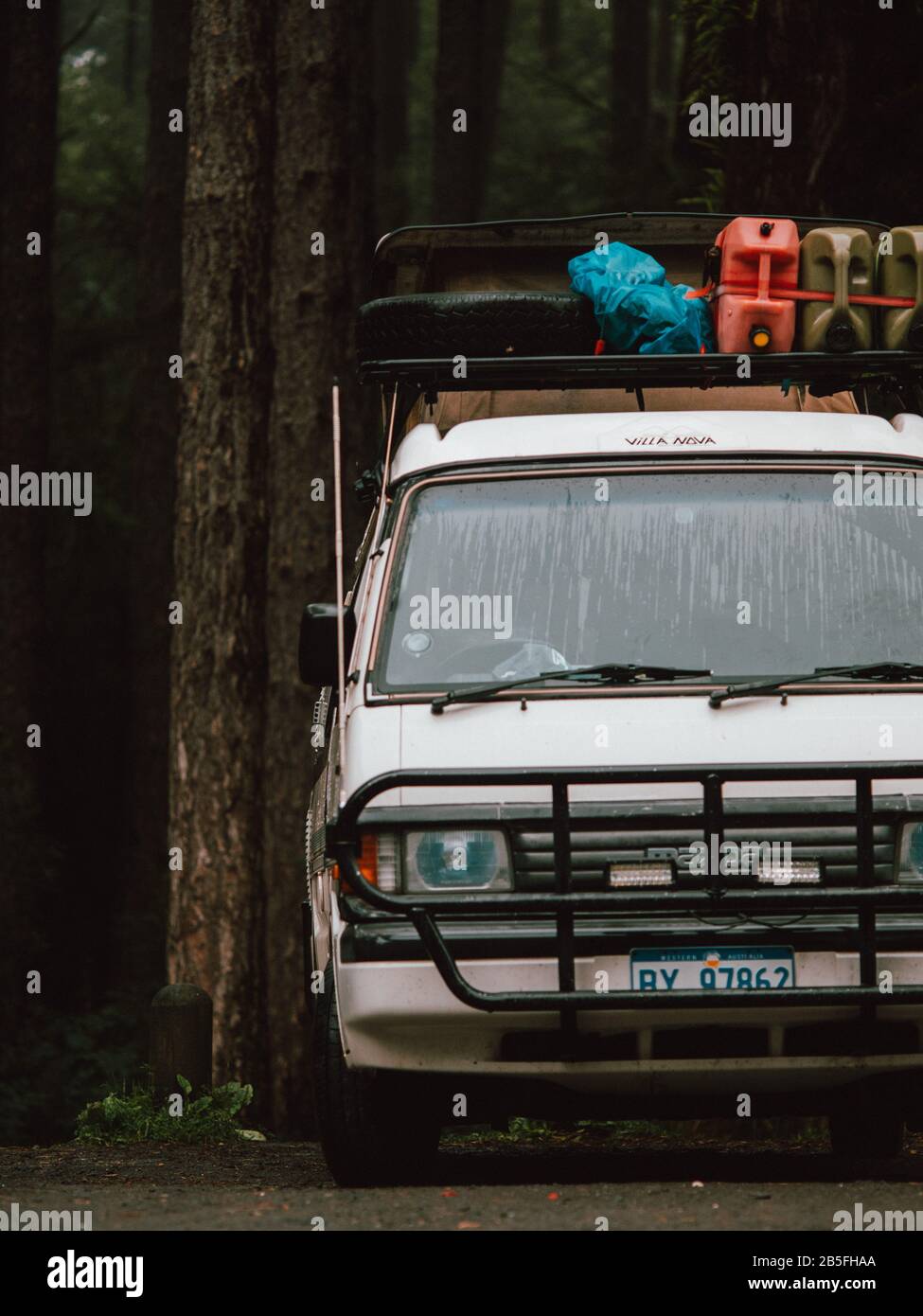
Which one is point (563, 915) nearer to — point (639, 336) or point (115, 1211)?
point (115, 1211)

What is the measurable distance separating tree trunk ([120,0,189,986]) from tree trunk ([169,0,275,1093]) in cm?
819

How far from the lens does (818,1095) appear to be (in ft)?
23.0

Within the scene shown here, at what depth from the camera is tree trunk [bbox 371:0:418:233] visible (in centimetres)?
3170

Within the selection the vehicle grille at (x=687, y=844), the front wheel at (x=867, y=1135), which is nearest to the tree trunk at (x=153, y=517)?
the front wheel at (x=867, y=1135)

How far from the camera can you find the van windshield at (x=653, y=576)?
697 cm

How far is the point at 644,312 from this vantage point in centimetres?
798

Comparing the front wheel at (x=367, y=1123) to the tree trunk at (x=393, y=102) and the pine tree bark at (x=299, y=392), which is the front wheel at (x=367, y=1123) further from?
the tree trunk at (x=393, y=102)

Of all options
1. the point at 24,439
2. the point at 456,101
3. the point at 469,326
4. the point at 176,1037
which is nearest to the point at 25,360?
the point at 24,439

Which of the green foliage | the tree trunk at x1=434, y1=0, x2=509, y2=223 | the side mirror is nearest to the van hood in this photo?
the side mirror

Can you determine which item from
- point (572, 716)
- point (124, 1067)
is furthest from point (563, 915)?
point (124, 1067)

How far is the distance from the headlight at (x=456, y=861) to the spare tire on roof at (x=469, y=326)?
2.06 meters

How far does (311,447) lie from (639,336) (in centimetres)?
524

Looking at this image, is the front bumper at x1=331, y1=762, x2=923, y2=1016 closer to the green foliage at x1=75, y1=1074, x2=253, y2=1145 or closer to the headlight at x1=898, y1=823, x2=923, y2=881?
the headlight at x1=898, y1=823, x2=923, y2=881
